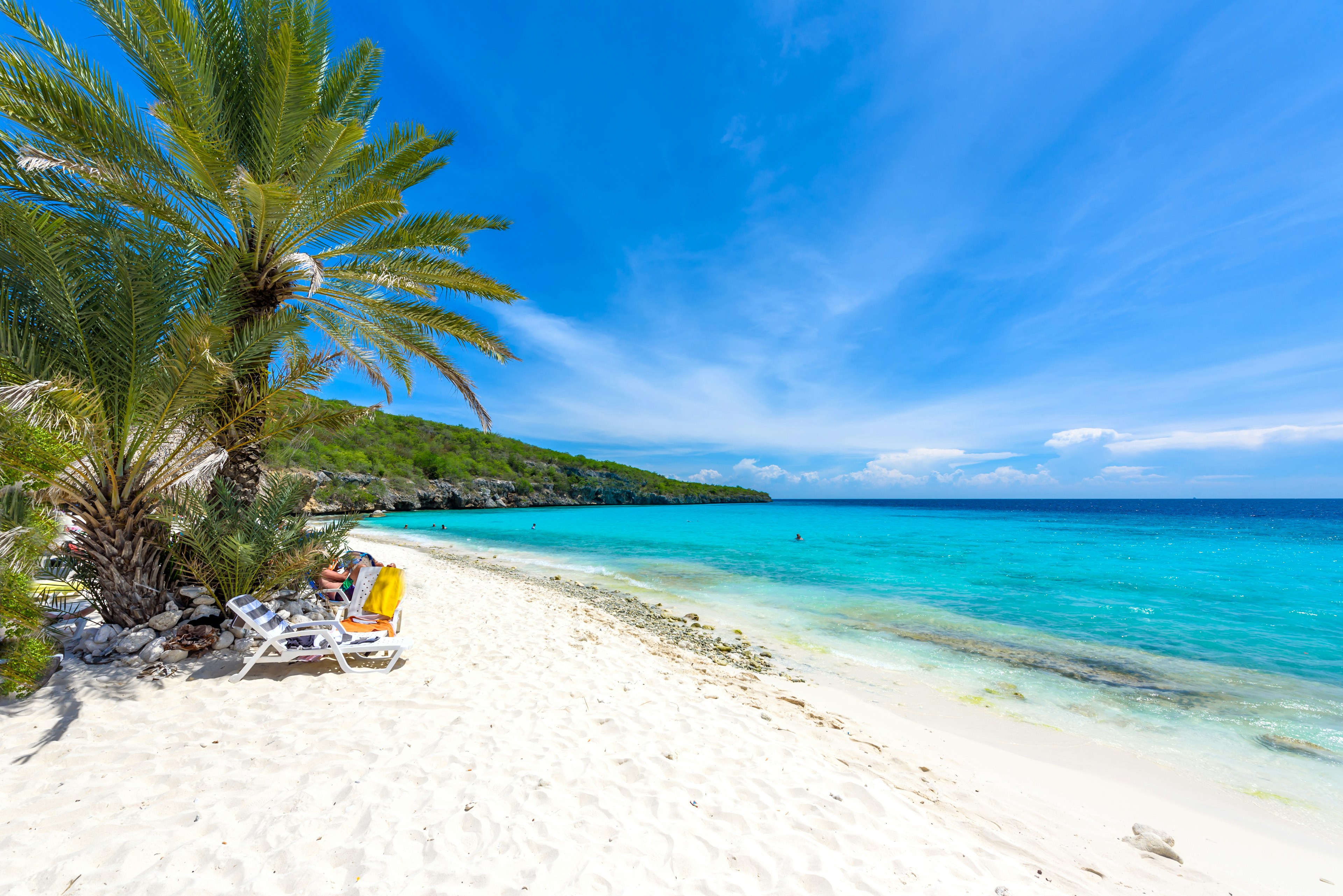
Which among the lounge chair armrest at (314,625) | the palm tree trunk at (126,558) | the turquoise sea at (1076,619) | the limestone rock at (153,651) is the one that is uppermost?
the palm tree trunk at (126,558)

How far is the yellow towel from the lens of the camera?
639 cm

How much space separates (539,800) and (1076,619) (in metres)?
14.0

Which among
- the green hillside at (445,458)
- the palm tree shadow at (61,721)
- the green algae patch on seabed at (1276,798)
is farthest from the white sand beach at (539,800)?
the green hillside at (445,458)

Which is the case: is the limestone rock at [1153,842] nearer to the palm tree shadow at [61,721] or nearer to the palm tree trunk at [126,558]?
the palm tree shadow at [61,721]

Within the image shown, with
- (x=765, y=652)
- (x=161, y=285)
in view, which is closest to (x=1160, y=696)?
(x=765, y=652)

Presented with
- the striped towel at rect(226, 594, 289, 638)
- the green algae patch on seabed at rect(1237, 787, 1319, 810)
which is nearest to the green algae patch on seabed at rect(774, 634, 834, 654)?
the green algae patch on seabed at rect(1237, 787, 1319, 810)

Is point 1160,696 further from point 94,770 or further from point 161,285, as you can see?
point 161,285

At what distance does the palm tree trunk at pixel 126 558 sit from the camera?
4984mm

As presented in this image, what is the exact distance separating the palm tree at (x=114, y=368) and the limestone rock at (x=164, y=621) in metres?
0.18

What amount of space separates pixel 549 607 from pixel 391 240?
23.3ft

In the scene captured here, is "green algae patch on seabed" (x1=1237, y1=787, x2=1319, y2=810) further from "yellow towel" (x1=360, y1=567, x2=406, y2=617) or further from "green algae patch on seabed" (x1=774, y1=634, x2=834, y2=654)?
"yellow towel" (x1=360, y1=567, x2=406, y2=617)

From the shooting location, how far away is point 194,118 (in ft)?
19.3

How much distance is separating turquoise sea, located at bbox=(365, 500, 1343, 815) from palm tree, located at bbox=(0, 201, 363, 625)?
28.3 feet

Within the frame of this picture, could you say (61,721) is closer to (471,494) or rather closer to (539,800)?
(539,800)
